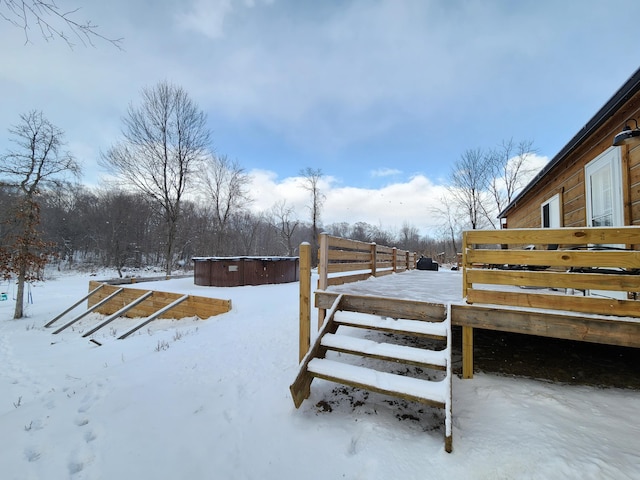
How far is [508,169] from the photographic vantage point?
785 inches

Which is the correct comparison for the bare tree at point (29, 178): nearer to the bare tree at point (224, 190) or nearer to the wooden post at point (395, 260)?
the bare tree at point (224, 190)

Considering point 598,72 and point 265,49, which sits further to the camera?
point 265,49

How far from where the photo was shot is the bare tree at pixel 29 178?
9.21 m

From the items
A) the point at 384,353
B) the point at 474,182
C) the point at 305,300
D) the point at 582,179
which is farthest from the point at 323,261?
the point at 474,182

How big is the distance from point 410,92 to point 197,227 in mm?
22955

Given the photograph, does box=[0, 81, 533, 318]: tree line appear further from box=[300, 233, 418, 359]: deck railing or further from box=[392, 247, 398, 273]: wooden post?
box=[392, 247, 398, 273]: wooden post

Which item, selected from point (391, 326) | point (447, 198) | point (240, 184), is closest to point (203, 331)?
point (391, 326)

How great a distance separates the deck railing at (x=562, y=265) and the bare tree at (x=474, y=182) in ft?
67.1

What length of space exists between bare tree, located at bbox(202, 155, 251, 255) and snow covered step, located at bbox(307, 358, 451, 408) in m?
19.7

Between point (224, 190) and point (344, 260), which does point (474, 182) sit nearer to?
point (224, 190)

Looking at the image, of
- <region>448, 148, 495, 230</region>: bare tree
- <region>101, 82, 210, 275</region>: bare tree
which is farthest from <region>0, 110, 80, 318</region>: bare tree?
<region>448, 148, 495, 230</region>: bare tree

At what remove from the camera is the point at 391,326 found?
111 inches

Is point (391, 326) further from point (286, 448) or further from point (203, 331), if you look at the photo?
point (203, 331)

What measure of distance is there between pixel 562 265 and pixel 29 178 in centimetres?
1500
